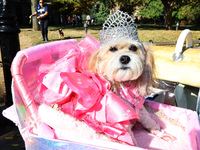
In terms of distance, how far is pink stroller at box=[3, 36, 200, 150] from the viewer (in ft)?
3.79

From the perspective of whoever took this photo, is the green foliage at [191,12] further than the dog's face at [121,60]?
Yes

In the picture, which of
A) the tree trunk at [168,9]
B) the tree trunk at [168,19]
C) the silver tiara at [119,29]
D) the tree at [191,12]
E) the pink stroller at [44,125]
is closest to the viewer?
the pink stroller at [44,125]

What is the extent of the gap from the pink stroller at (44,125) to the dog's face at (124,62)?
228mm

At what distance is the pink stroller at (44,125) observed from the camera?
Answer: 116 cm

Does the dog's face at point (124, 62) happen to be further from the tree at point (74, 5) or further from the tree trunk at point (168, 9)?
the tree at point (74, 5)

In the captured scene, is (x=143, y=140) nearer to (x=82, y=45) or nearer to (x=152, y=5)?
(x=82, y=45)

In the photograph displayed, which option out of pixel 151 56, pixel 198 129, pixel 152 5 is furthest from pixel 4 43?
pixel 152 5

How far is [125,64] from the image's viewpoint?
1278 millimetres

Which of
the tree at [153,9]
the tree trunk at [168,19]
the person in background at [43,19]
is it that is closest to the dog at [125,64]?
the person in background at [43,19]

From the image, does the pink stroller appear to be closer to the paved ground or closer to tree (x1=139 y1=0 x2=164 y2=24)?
the paved ground

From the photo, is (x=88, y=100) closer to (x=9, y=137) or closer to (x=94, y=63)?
(x=94, y=63)

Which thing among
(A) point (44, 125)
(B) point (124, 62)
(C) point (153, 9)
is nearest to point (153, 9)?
(C) point (153, 9)

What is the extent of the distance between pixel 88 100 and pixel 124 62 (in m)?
0.35

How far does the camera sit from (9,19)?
7.01ft
